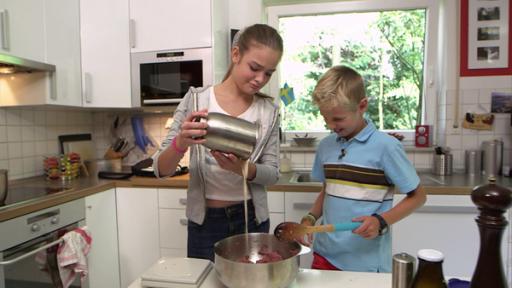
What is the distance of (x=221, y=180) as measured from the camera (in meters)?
1.10

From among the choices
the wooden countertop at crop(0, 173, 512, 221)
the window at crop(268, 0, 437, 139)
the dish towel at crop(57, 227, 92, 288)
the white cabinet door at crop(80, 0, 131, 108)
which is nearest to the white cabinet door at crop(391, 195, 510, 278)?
the wooden countertop at crop(0, 173, 512, 221)

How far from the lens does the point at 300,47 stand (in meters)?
2.44

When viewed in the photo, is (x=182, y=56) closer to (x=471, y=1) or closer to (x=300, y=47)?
(x=300, y=47)

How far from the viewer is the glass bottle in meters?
0.51

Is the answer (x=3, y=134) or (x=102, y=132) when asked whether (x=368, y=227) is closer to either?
(x=3, y=134)

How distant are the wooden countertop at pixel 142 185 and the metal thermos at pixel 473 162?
7 centimetres

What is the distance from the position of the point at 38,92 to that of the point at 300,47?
1.60 metres

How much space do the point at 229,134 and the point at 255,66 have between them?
301 millimetres

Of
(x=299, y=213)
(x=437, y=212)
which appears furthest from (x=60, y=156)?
(x=437, y=212)

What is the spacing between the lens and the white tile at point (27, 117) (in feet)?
6.48

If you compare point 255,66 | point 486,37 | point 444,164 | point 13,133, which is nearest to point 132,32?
point 13,133

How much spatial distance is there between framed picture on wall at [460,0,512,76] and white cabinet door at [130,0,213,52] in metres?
1.51

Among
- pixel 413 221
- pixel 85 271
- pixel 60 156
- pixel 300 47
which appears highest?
pixel 300 47

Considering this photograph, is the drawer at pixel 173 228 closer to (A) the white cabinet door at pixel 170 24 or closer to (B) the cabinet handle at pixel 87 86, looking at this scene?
(B) the cabinet handle at pixel 87 86
